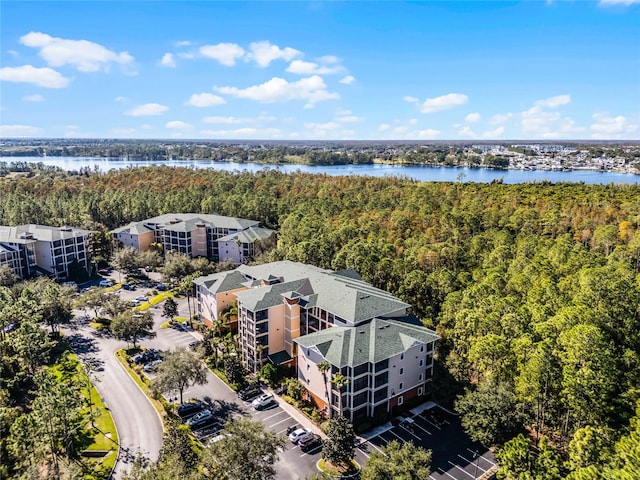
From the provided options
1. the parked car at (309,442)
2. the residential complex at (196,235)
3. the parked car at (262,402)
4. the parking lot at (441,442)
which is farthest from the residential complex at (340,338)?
the residential complex at (196,235)

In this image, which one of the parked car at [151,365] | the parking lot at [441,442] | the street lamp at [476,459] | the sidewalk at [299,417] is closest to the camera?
the street lamp at [476,459]

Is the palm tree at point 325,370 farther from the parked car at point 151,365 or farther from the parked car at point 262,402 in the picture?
the parked car at point 151,365

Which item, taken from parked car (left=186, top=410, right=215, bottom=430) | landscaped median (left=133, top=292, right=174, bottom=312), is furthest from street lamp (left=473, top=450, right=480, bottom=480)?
landscaped median (left=133, top=292, right=174, bottom=312)

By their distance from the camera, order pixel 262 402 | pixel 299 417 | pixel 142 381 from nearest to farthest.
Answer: pixel 299 417
pixel 262 402
pixel 142 381

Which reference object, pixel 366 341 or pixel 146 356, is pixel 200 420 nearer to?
pixel 146 356

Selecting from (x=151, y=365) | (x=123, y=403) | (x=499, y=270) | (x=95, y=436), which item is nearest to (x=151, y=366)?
(x=151, y=365)

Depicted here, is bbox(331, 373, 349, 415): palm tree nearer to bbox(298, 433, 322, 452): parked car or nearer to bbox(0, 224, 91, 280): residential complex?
bbox(298, 433, 322, 452): parked car
